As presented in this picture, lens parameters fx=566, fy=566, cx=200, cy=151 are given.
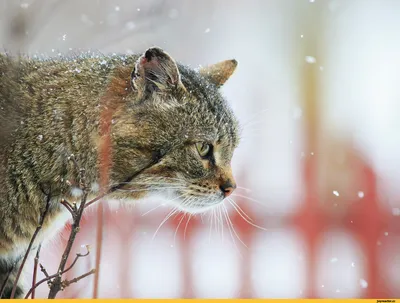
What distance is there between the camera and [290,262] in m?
3.50

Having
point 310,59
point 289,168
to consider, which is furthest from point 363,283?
point 310,59

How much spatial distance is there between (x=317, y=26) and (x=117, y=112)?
9.10 feet

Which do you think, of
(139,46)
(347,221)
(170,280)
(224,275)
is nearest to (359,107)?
(347,221)

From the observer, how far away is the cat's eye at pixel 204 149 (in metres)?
1.80

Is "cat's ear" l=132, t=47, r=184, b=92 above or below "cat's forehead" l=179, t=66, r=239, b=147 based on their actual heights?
above

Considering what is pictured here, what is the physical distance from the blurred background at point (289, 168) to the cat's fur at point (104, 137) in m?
0.56

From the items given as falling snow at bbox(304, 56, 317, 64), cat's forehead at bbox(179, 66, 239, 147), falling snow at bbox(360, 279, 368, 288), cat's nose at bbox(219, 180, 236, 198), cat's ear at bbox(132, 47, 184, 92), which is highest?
falling snow at bbox(304, 56, 317, 64)

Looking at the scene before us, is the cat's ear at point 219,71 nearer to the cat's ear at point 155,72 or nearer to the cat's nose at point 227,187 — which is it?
the cat's ear at point 155,72

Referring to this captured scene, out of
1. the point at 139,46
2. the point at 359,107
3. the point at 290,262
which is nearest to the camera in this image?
the point at 139,46

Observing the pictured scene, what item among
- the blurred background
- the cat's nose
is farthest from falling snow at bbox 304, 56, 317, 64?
the cat's nose

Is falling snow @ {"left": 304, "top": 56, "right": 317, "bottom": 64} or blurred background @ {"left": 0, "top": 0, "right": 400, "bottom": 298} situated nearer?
blurred background @ {"left": 0, "top": 0, "right": 400, "bottom": 298}

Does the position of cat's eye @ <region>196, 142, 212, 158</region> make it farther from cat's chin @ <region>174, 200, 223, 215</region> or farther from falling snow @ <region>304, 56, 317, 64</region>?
falling snow @ <region>304, 56, 317, 64</region>

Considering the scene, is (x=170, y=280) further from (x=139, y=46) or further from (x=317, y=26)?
(x=317, y=26)

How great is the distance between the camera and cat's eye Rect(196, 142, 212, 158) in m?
1.80
